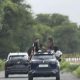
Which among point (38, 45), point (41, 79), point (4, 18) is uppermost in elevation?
point (4, 18)

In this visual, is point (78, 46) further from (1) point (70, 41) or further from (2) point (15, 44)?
(2) point (15, 44)

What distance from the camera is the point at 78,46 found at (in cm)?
11869

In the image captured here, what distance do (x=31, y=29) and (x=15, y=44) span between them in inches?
202

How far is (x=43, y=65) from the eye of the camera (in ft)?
88.2

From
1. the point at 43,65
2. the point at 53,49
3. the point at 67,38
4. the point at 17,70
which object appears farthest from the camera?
the point at 67,38

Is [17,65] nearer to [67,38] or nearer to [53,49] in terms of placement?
[53,49]

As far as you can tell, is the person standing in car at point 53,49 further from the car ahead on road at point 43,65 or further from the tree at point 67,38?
the tree at point 67,38

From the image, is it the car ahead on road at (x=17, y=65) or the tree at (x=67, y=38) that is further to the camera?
the tree at (x=67, y=38)

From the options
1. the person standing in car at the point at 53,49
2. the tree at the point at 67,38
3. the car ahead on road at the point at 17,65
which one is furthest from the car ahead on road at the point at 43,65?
the tree at the point at 67,38

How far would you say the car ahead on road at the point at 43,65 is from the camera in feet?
88.2

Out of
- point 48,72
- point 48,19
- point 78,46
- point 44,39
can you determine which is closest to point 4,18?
point 44,39

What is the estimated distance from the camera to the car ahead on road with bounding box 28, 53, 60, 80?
26.9 m

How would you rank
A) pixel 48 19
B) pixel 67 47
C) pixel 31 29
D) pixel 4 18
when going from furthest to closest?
pixel 48 19 → pixel 67 47 → pixel 31 29 → pixel 4 18

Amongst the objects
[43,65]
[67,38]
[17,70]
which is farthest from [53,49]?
[67,38]
